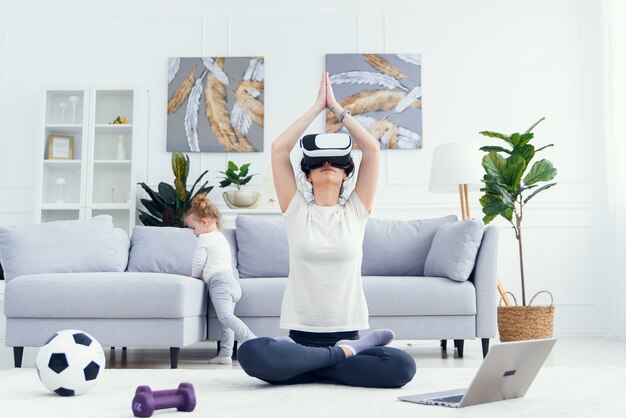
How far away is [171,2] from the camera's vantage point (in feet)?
17.9

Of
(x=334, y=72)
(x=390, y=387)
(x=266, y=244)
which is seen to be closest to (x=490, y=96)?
(x=334, y=72)

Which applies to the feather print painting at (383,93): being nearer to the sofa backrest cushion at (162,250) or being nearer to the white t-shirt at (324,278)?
the sofa backrest cushion at (162,250)

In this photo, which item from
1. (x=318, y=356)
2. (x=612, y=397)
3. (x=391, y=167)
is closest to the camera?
(x=612, y=397)

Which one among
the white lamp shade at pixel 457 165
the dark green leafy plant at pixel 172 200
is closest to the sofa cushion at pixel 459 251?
the white lamp shade at pixel 457 165

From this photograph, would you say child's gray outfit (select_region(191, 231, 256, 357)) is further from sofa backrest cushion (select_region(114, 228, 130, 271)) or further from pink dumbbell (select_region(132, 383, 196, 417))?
pink dumbbell (select_region(132, 383, 196, 417))

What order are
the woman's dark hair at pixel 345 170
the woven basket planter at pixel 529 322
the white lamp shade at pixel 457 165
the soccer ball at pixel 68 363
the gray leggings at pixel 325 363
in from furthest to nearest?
the white lamp shade at pixel 457 165 < the woven basket planter at pixel 529 322 < the woman's dark hair at pixel 345 170 < the gray leggings at pixel 325 363 < the soccer ball at pixel 68 363

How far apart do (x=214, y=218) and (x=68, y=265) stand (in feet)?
2.68

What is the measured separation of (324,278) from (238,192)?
289 cm

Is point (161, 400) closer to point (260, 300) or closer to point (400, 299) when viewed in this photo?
point (260, 300)

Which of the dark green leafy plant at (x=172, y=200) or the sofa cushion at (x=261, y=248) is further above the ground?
the dark green leafy plant at (x=172, y=200)

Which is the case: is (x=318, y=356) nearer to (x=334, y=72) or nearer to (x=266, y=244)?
(x=266, y=244)

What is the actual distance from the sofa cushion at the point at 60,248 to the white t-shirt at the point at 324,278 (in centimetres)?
187

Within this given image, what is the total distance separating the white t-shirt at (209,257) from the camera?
3570 millimetres

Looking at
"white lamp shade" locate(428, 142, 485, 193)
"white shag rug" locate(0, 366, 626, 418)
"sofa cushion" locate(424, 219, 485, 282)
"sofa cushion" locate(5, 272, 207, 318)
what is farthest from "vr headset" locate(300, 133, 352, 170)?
"white lamp shade" locate(428, 142, 485, 193)
